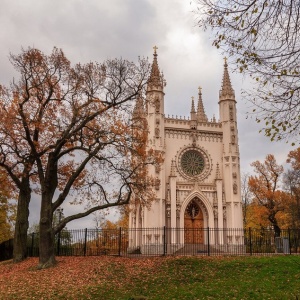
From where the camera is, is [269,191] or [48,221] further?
[269,191]

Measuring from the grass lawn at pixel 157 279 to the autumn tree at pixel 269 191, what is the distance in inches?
742

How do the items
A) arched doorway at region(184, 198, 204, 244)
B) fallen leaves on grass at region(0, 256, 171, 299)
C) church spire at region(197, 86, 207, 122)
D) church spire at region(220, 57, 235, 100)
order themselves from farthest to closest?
church spire at region(197, 86, 207, 122) < church spire at region(220, 57, 235, 100) < arched doorway at region(184, 198, 204, 244) < fallen leaves on grass at region(0, 256, 171, 299)

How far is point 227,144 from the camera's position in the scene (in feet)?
109

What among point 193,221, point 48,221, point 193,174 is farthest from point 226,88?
point 48,221

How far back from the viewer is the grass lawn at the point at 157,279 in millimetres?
12414

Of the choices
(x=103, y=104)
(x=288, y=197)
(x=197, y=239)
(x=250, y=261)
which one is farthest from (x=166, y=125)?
(x=250, y=261)

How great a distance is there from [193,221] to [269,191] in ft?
29.9

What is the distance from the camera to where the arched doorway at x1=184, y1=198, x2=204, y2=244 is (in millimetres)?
31000

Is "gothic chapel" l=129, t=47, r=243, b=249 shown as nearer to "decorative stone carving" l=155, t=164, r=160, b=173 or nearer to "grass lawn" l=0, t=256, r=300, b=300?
"decorative stone carving" l=155, t=164, r=160, b=173

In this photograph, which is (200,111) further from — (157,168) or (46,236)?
(46,236)

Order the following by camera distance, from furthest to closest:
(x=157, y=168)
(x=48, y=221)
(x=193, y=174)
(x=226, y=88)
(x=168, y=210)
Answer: (x=226, y=88)
(x=193, y=174)
(x=168, y=210)
(x=157, y=168)
(x=48, y=221)

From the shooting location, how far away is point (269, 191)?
120 ft

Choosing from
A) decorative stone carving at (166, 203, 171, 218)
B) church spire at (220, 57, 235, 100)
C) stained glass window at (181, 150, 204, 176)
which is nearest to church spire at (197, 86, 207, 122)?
church spire at (220, 57, 235, 100)

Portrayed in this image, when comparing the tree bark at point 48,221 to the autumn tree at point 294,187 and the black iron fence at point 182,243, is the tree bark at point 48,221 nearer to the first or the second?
the black iron fence at point 182,243
